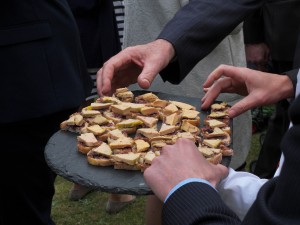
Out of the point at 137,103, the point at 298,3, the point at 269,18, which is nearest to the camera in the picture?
the point at 137,103

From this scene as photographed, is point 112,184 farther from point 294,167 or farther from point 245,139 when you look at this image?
point 245,139

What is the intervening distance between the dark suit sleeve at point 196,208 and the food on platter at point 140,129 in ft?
0.84

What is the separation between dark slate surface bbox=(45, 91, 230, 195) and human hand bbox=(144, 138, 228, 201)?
0.11m

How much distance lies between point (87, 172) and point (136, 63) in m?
0.52

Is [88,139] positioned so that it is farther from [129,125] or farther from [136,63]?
[136,63]

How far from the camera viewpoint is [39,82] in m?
1.61

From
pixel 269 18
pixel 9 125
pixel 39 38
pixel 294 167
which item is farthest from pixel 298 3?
pixel 294 167

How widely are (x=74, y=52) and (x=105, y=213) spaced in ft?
3.74

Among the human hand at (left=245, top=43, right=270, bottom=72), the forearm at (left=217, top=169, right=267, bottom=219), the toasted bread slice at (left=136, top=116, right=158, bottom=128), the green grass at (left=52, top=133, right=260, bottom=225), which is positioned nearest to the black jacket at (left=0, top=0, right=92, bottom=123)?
the toasted bread slice at (left=136, top=116, right=158, bottom=128)

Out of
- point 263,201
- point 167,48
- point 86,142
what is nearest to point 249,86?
point 167,48

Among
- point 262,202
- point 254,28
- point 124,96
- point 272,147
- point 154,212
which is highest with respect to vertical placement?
point 262,202

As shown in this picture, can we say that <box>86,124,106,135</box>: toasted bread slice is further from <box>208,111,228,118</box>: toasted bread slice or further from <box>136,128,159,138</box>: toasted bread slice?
<box>208,111,228,118</box>: toasted bread slice

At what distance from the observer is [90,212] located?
264 centimetres

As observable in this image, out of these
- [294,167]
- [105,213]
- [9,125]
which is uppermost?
[294,167]
